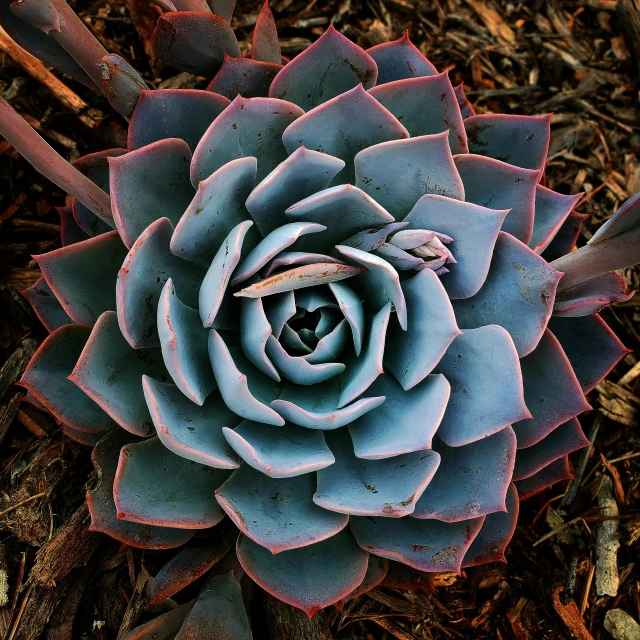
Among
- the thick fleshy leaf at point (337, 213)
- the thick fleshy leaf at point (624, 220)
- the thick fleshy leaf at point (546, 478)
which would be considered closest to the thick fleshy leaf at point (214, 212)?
the thick fleshy leaf at point (337, 213)

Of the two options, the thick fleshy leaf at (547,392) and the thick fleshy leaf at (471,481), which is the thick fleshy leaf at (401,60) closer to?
the thick fleshy leaf at (547,392)

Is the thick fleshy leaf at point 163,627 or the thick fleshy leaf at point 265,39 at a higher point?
the thick fleshy leaf at point 265,39

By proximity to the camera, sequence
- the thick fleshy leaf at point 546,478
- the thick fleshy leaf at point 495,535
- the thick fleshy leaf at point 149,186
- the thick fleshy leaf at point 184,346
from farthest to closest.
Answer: the thick fleshy leaf at point 546,478, the thick fleshy leaf at point 495,535, the thick fleshy leaf at point 149,186, the thick fleshy leaf at point 184,346

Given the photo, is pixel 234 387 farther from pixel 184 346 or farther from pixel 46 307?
pixel 46 307

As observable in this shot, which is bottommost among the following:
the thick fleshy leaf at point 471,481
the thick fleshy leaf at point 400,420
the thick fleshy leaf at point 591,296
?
the thick fleshy leaf at point 471,481

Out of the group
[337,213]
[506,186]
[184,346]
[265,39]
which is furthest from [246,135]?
[506,186]

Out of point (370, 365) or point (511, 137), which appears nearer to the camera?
point (370, 365)
